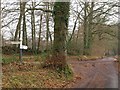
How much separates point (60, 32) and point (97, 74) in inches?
71.3

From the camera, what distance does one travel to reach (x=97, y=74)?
7.74 meters

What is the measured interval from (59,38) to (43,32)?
5488 mm

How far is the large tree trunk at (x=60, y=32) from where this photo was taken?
7336 millimetres

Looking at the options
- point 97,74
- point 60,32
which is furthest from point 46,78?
point 97,74

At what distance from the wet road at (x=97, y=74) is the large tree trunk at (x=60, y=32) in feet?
2.80

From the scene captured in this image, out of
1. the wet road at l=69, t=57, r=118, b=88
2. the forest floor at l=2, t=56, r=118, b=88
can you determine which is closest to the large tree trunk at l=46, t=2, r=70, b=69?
the forest floor at l=2, t=56, r=118, b=88

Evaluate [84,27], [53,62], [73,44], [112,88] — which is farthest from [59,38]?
[84,27]

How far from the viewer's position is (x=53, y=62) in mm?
7301

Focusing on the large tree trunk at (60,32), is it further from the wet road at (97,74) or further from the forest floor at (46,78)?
the wet road at (97,74)

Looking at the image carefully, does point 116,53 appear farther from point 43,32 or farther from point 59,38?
point 43,32

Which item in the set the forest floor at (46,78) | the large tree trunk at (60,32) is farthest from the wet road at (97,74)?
the large tree trunk at (60,32)

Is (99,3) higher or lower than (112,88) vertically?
A: higher

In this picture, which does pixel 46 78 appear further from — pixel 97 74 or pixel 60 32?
pixel 97 74

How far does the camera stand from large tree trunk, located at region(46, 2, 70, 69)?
734cm
